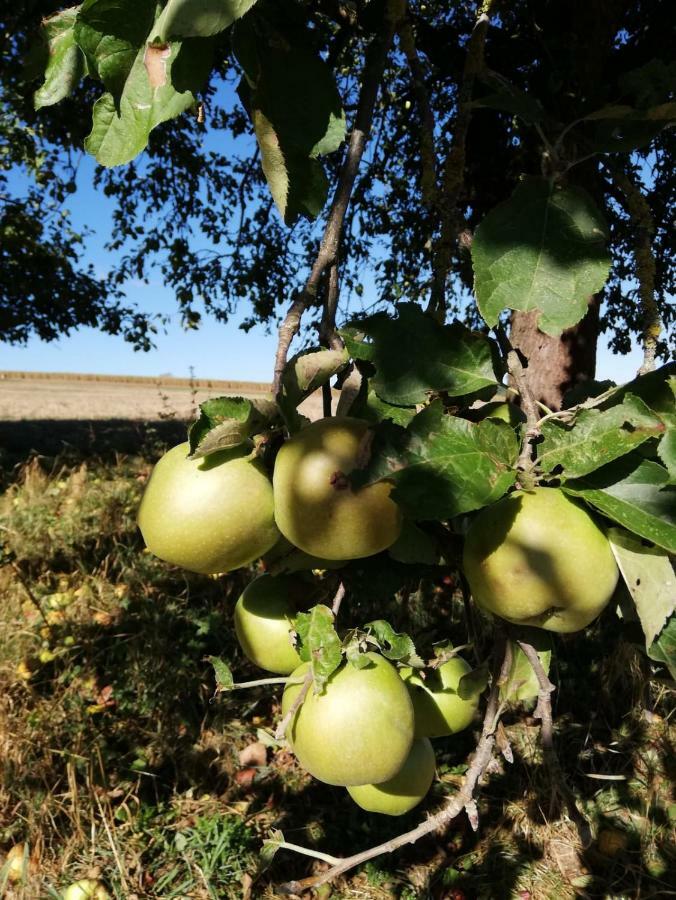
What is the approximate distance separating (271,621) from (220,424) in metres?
0.40

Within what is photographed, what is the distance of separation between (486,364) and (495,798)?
2.80 meters

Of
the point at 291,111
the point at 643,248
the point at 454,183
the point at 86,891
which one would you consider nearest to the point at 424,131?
the point at 454,183

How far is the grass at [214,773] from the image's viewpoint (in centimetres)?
265

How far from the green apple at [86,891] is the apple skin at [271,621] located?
78.4 inches

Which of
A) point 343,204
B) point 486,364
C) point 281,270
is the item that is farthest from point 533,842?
point 281,270

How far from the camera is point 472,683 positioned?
961mm

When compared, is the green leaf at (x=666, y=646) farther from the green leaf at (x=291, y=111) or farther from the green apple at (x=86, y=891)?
the green apple at (x=86, y=891)

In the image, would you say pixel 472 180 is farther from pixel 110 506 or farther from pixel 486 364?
pixel 110 506

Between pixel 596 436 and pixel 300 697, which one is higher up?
pixel 596 436

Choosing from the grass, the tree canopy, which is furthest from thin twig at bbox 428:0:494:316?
the grass

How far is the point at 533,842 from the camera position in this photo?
286 cm

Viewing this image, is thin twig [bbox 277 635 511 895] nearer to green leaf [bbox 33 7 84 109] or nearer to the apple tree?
the apple tree

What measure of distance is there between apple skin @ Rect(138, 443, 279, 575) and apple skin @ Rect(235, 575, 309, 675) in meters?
0.18

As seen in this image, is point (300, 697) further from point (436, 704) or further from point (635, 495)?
point (635, 495)
